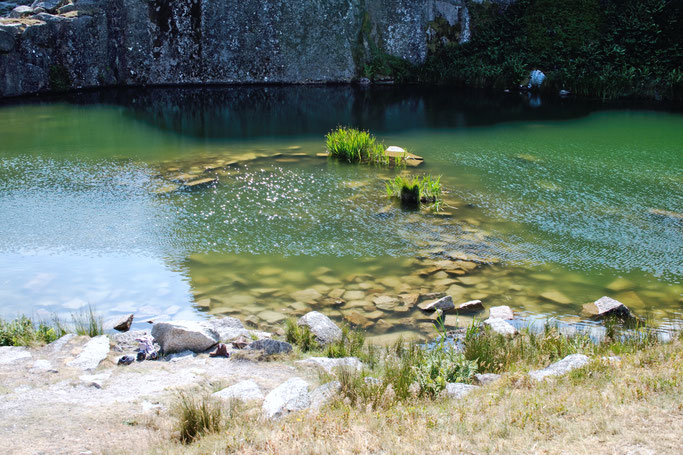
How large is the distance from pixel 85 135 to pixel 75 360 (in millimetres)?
13038

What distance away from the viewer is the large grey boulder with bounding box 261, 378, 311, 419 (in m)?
4.54

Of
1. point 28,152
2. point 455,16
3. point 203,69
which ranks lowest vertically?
point 28,152

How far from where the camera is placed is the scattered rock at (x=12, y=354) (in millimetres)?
5755

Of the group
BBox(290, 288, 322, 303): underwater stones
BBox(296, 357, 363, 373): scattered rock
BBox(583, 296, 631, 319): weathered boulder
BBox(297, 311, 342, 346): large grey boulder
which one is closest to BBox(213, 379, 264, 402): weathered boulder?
Result: BBox(296, 357, 363, 373): scattered rock

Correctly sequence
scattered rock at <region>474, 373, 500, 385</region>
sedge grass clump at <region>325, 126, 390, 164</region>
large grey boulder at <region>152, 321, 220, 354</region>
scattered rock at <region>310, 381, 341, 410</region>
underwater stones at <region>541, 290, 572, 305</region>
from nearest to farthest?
scattered rock at <region>310, 381, 341, 410</region> < scattered rock at <region>474, 373, 500, 385</region> < large grey boulder at <region>152, 321, 220, 354</region> < underwater stones at <region>541, 290, 572, 305</region> < sedge grass clump at <region>325, 126, 390, 164</region>

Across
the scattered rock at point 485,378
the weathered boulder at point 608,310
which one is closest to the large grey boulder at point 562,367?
the scattered rock at point 485,378

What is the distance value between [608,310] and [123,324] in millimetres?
5662

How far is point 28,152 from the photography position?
15.2 m

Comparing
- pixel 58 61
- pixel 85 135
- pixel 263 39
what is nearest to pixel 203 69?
pixel 263 39

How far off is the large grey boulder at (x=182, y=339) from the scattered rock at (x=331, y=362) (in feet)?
3.45

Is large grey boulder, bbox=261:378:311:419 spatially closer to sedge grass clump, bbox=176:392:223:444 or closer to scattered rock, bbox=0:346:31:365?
sedge grass clump, bbox=176:392:223:444

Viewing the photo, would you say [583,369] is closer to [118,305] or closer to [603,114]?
[118,305]

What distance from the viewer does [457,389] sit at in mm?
4961

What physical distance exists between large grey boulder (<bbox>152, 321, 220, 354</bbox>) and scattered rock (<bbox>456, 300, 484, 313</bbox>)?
3061 mm
